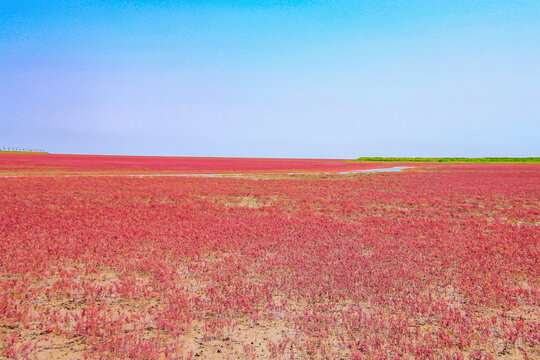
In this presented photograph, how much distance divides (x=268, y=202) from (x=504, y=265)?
46.9 feet

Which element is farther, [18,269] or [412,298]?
[18,269]

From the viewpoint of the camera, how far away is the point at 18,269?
7578 millimetres

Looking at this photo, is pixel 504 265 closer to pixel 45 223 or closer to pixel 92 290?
pixel 92 290

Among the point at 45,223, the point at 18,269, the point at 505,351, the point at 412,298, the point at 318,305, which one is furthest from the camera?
the point at 45,223

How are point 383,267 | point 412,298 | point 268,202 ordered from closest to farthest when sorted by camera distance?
point 412,298 < point 383,267 < point 268,202

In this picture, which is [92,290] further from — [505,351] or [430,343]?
[505,351]

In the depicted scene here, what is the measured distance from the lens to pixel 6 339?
183 inches

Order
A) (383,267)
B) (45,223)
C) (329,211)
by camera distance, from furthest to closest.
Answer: (329,211) < (45,223) < (383,267)

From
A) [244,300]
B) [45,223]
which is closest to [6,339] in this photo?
[244,300]

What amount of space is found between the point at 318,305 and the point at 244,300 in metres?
1.35

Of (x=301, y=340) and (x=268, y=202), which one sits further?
(x=268, y=202)

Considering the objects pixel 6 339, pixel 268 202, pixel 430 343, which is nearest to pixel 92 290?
pixel 6 339

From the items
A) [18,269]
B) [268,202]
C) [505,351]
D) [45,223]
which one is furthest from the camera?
[268,202]

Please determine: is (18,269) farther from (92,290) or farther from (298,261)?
(298,261)
